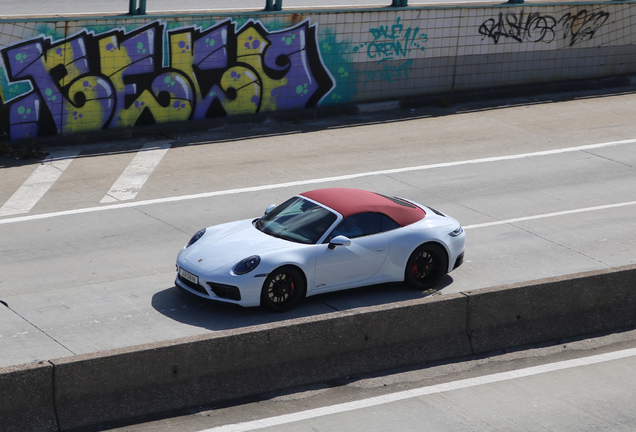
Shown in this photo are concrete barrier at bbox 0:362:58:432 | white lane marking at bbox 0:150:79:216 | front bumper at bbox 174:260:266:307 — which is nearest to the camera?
concrete barrier at bbox 0:362:58:432

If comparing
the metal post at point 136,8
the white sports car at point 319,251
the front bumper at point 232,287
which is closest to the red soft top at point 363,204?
the white sports car at point 319,251

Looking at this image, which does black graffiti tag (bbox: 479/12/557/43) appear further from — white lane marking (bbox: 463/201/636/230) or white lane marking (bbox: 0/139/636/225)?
white lane marking (bbox: 463/201/636/230)

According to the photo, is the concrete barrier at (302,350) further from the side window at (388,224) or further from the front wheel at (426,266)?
the side window at (388,224)

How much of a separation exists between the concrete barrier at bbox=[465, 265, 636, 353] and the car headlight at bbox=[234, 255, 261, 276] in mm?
2395

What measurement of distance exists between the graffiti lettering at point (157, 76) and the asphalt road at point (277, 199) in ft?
2.44

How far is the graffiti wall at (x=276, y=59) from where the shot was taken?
17.5 meters

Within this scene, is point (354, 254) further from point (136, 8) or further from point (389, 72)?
point (389, 72)

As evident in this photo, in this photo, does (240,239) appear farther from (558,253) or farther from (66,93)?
(66,93)

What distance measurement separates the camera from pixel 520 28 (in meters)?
22.5

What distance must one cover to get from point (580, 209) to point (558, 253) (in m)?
2.33

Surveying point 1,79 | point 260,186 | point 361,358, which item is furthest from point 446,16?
point 361,358

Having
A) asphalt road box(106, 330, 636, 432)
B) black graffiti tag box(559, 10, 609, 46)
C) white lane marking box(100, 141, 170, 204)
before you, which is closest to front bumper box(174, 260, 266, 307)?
asphalt road box(106, 330, 636, 432)

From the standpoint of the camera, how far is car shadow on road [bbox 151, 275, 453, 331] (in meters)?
9.77

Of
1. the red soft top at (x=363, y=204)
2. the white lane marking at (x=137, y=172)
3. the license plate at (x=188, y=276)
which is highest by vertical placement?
the red soft top at (x=363, y=204)
